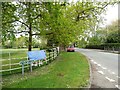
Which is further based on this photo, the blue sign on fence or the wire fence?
the blue sign on fence

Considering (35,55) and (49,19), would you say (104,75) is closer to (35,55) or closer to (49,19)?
(49,19)

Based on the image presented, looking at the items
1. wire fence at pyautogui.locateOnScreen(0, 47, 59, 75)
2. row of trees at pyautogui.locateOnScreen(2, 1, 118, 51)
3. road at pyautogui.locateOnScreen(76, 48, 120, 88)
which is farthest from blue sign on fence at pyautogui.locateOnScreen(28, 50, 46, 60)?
road at pyautogui.locateOnScreen(76, 48, 120, 88)

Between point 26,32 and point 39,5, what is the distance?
821 centimetres

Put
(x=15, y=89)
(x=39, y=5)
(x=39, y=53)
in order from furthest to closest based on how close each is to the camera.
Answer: (x=39, y=53)
(x=39, y=5)
(x=15, y=89)

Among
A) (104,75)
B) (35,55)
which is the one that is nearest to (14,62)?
(35,55)

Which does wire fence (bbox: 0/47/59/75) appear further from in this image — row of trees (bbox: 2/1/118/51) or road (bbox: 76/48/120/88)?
road (bbox: 76/48/120/88)

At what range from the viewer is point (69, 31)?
16.2m

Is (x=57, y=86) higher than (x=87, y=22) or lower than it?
lower

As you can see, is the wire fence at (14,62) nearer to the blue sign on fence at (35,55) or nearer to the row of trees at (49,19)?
the blue sign on fence at (35,55)

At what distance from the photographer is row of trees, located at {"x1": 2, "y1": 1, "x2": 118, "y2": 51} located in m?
9.32

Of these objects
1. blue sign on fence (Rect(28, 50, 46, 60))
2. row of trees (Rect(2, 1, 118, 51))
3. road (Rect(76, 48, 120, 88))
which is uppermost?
row of trees (Rect(2, 1, 118, 51))

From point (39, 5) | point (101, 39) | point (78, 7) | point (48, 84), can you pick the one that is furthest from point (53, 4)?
point (101, 39)

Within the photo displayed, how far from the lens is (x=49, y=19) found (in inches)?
437

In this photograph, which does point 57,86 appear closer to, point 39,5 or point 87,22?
point 39,5
